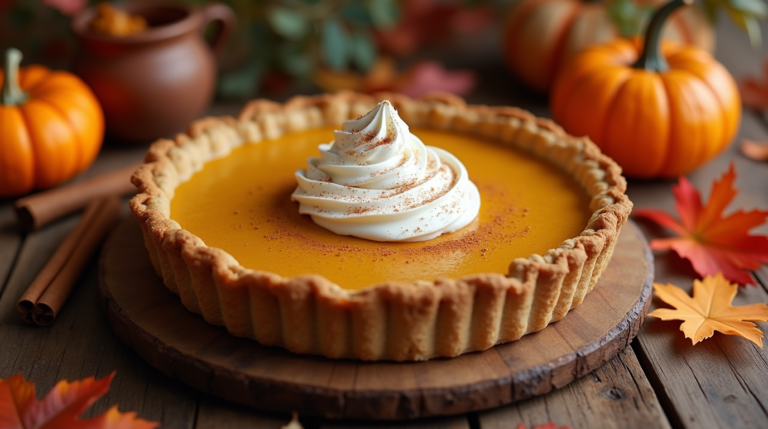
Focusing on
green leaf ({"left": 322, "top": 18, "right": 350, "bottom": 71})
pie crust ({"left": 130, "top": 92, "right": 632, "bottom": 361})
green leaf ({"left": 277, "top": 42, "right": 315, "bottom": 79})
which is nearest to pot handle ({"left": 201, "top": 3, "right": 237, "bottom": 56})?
green leaf ({"left": 277, "top": 42, "right": 315, "bottom": 79})

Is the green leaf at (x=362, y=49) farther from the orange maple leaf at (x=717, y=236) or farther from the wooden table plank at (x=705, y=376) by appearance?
the wooden table plank at (x=705, y=376)

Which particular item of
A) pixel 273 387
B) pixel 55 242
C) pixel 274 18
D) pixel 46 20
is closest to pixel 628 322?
pixel 273 387

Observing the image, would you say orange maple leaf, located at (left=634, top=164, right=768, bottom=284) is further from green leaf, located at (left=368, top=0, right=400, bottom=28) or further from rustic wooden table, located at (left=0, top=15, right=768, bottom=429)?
green leaf, located at (left=368, top=0, right=400, bottom=28)

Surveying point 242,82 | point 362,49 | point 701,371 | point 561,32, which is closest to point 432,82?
point 362,49

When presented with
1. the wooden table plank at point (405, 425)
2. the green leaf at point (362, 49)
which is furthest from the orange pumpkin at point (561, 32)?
the wooden table plank at point (405, 425)

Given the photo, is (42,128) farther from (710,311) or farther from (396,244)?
(710,311)

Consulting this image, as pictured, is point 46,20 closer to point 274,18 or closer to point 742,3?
point 274,18
